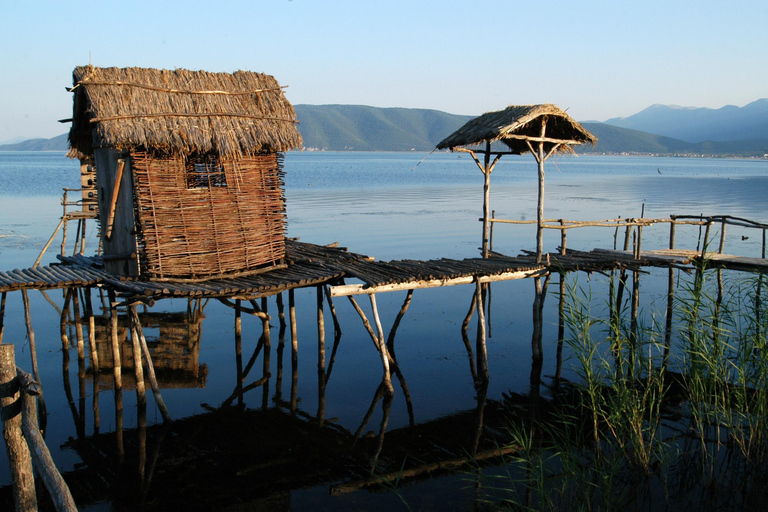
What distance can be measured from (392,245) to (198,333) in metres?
10.9

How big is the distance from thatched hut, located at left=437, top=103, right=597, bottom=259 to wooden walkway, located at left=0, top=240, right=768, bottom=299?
1036mm

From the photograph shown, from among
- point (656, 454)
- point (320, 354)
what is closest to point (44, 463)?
point (656, 454)

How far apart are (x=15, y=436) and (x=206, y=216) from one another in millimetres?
6803

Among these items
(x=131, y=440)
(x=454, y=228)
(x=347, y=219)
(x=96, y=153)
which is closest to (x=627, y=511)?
(x=131, y=440)

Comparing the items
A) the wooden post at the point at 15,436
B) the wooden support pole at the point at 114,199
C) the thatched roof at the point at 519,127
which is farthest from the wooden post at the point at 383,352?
the wooden post at the point at 15,436

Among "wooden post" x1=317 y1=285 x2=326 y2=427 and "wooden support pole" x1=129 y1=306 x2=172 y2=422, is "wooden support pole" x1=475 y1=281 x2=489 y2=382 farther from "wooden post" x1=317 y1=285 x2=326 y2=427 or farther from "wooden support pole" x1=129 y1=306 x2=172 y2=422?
"wooden support pole" x1=129 y1=306 x2=172 y2=422

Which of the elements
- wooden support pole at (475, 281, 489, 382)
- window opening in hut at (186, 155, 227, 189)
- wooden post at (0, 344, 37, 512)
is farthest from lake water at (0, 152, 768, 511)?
window opening in hut at (186, 155, 227, 189)

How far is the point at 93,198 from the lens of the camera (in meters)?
18.8

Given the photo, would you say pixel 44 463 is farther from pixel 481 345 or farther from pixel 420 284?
pixel 481 345

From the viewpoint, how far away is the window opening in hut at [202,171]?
11.5 m

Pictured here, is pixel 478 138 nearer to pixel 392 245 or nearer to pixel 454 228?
pixel 392 245

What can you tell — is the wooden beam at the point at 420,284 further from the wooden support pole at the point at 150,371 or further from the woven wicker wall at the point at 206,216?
the wooden support pole at the point at 150,371

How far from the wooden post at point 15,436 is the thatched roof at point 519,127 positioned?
30.2 feet

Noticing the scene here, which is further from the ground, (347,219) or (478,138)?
(478,138)
